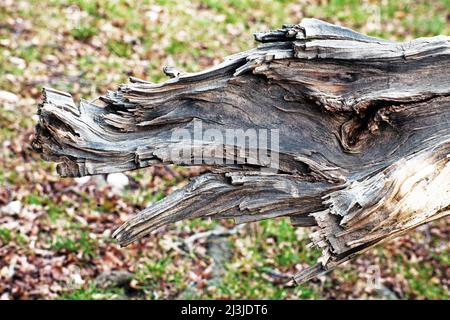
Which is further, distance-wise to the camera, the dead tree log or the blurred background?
the blurred background

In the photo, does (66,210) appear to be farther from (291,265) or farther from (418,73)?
(418,73)

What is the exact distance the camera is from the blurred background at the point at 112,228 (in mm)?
6758

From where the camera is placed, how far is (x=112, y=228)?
24.1 feet

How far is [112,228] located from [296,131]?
387 centimetres

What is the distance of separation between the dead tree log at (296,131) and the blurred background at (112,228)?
9.15 feet

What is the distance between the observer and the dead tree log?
3.70 m

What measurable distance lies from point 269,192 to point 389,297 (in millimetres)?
3740

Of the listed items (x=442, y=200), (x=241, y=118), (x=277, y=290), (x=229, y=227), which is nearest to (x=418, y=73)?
(x=442, y=200)

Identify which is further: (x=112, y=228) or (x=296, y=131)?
(x=112, y=228)

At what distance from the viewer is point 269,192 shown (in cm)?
398

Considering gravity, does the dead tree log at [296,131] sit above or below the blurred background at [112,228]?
below

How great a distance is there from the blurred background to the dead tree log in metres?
2.79

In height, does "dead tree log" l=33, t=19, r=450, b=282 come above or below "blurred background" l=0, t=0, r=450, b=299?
below

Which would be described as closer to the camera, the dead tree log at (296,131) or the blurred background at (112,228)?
the dead tree log at (296,131)
